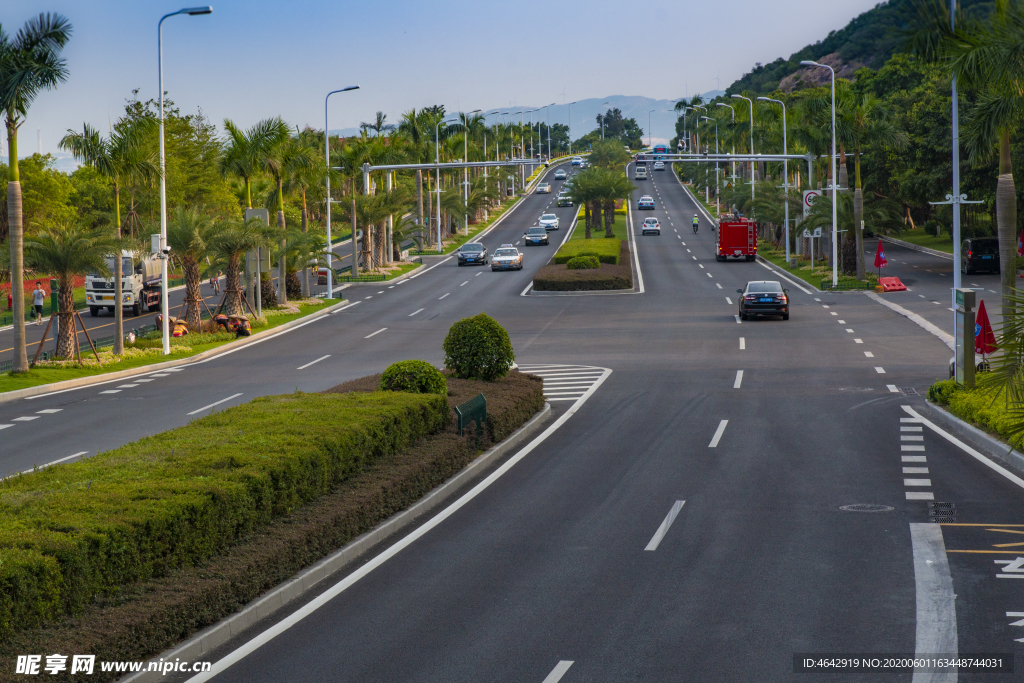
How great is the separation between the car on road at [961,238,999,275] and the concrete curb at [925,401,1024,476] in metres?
36.8

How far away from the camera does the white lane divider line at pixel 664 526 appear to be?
11.5 m

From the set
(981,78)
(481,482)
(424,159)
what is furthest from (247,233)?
(424,159)

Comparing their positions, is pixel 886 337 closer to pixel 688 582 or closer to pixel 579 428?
pixel 579 428

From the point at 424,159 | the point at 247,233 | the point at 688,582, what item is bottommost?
the point at 688,582

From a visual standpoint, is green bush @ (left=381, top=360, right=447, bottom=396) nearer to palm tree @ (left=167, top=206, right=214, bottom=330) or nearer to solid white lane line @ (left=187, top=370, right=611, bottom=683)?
solid white lane line @ (left=187, top=370, right=611, bottom=683)

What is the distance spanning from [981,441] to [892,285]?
3234 cm

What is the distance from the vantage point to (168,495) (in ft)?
30.7

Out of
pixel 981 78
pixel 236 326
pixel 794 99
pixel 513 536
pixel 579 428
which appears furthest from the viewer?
pixel 794 99

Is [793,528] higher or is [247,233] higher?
[247,233]

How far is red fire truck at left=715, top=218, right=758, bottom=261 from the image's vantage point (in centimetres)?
6275

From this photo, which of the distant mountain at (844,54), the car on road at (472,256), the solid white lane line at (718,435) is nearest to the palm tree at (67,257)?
the solid white lane line at (718,435)

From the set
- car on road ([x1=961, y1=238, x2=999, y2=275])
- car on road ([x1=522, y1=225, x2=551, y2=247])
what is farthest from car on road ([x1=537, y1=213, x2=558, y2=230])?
car on road ([x1=961, y1=238, x2=999, y2=275])

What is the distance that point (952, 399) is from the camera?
20.2 m

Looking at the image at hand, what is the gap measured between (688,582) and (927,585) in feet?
7.71
